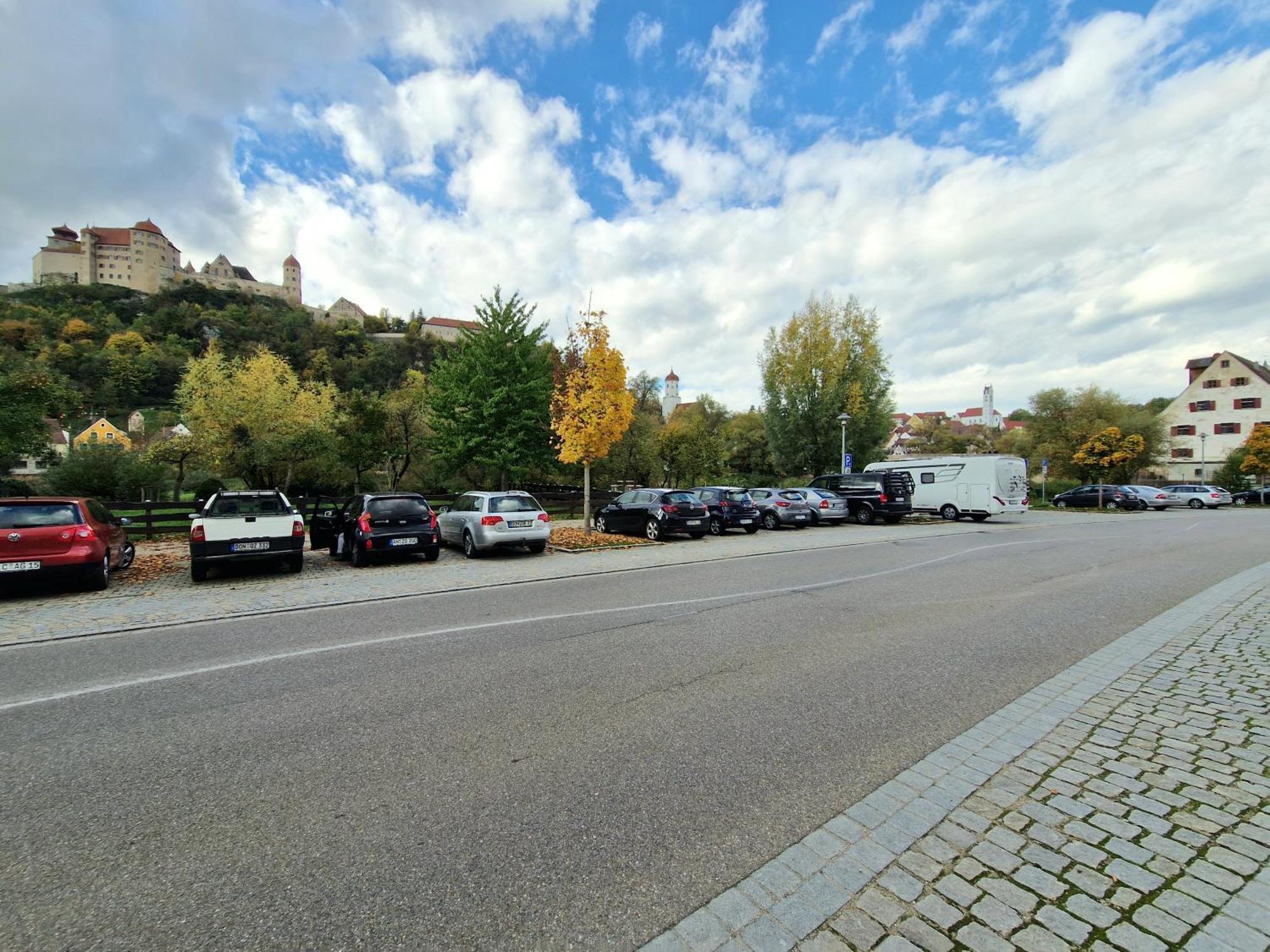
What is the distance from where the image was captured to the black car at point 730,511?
1930cm

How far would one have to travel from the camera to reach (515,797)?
9.84ft

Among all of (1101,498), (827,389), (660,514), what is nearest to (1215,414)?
(1101,498)

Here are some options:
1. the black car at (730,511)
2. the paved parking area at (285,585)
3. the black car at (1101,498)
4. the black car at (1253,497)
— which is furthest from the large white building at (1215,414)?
the paved parking area at (285,585)

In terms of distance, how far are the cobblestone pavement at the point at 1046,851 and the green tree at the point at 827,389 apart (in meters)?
29.3

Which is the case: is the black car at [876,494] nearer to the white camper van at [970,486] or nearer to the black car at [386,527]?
the white camper van at [970,486]

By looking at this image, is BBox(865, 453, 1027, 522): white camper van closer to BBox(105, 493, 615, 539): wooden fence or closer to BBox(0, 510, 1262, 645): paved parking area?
BBox(0, 510, 1262, 645): paved parking area

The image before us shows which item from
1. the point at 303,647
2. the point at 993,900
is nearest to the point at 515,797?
the point at 993,900

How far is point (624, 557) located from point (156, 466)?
25897mm

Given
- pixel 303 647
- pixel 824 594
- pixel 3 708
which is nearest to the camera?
pixel 3 708

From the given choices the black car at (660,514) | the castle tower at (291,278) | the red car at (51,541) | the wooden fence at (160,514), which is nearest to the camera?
the red car at (51,541)

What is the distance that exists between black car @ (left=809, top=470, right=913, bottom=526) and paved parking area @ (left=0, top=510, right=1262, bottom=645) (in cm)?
655

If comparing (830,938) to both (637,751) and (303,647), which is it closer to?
(637,751)

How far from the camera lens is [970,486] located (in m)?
24.7

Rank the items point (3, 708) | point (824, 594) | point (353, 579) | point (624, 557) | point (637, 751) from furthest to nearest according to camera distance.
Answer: point (624, 557), point (353, 579), point (824, 594), point (3, 708), point (637, 751)
